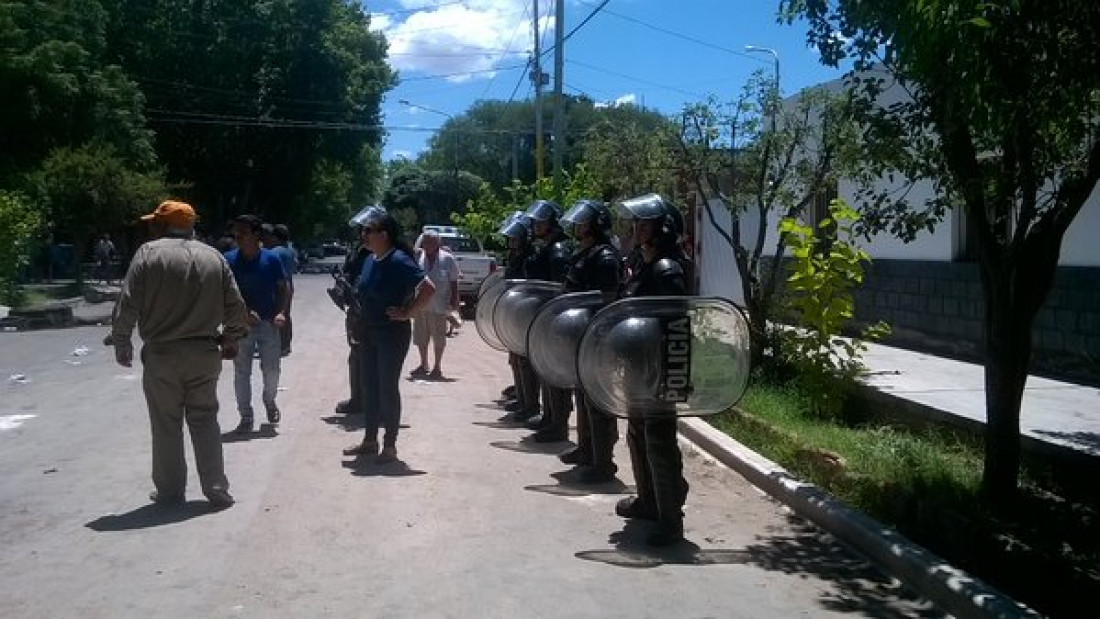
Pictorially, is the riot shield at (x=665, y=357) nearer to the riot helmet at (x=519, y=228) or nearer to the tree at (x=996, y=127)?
the tree at (x=996, y=127)

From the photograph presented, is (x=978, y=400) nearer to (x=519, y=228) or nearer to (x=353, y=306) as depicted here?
(x=519, y=228)

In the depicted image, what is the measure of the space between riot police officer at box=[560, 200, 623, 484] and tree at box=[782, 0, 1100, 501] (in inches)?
74.0

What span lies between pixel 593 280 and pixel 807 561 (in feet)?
8.96

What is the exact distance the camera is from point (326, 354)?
1711 centimetres

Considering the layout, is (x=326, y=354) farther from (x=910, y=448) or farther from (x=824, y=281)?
(x=910, y=448)

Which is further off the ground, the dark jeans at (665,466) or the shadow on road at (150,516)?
the dark jeans at (665,466)

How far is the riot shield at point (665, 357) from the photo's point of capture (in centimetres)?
614

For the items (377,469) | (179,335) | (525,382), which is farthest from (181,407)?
(525,382)

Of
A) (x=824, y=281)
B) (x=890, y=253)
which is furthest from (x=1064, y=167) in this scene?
(x=890, y=253)

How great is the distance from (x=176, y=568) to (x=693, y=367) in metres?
2.86

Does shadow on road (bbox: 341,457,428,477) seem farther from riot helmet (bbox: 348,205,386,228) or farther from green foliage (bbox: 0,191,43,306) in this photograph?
green foliage (bbox: 0,191,43,306)

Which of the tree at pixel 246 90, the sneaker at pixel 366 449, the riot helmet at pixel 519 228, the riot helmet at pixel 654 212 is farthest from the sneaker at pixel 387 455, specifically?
the tree at pixel 246 90

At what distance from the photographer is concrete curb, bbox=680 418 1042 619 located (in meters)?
5.39

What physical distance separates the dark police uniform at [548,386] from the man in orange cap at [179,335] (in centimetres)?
312
